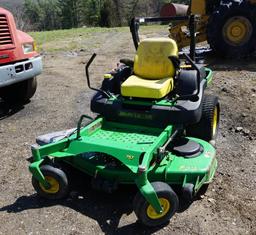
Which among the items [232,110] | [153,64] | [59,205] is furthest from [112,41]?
[59,205]

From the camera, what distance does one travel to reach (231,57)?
Answer: 8.45 m

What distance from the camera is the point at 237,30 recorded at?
26.9 feet

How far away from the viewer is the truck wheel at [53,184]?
12.0 ft

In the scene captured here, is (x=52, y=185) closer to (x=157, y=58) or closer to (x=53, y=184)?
(x=53, y=184)

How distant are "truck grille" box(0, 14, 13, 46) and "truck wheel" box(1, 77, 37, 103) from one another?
891 millimetres

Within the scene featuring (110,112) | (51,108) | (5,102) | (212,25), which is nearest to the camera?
(110,112)

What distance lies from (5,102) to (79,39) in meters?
6.79

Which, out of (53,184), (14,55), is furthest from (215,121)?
(14,55)

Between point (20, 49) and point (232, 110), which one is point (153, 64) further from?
point (20, 49)

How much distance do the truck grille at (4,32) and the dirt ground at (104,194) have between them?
1.13 meters

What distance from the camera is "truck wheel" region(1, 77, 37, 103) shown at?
6.59 metres

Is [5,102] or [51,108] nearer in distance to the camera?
[51,108]

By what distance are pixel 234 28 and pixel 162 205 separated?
5833 mm

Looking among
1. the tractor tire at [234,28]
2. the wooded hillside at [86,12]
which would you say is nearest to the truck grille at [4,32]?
the tractor tire at [234,28]
